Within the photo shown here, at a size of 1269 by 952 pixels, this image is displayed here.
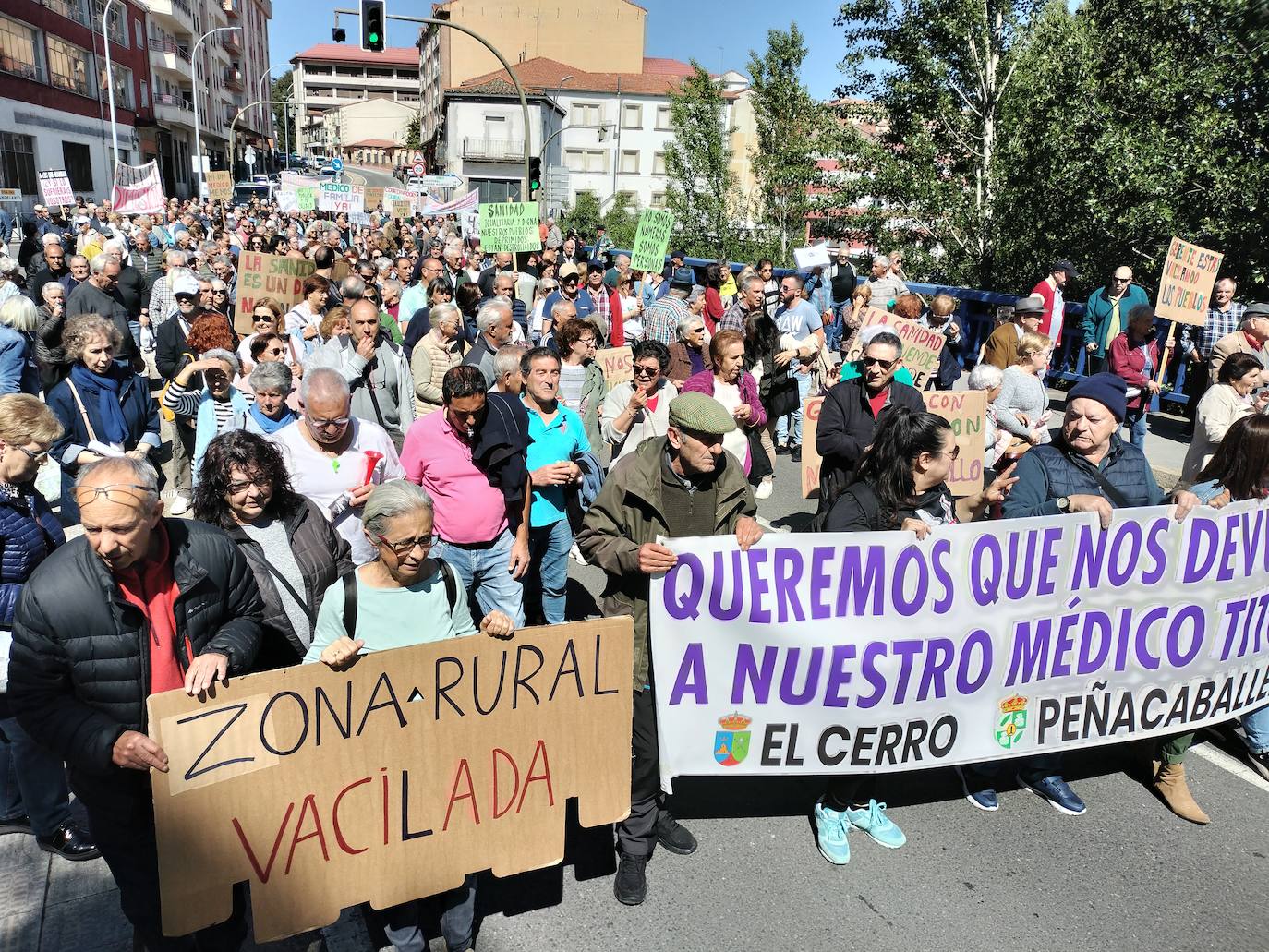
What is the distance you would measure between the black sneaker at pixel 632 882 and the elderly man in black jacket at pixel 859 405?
93.3 inches

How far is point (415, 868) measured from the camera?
10.3 ft

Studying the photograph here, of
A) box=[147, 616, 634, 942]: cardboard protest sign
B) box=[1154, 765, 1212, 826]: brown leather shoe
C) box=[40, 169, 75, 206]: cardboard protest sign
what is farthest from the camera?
box=[40, 169, 75, 206]: cardboard protest sign

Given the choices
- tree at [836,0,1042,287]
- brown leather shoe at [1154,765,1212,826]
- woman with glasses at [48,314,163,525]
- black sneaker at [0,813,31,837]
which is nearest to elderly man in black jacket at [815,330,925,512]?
brown leather shoe at [1154,765,1212,826]

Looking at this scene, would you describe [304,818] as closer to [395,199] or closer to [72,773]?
[72,773]

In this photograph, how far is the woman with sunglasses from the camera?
3.00 metres

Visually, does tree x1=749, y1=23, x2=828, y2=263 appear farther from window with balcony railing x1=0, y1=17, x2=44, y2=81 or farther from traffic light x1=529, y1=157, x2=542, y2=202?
window with balcony railing x1=0, y1=17, x2=44, y2=81

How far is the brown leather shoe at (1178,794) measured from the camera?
13.8ft

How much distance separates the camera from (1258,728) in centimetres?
454

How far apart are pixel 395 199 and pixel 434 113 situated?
69747 mm

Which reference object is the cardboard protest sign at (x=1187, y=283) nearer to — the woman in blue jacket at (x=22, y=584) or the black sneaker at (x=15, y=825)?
the woman in blue jacket at (x=22, y=584)

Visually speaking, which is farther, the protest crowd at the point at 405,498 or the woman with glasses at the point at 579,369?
the woman with glasses at the point at 579,369

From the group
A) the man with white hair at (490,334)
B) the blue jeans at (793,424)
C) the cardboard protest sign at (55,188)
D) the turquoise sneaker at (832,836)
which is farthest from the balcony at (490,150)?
the turquoise sneaker at (832,836)

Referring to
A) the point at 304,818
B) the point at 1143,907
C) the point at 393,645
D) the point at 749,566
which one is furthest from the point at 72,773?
the point at 1143,907

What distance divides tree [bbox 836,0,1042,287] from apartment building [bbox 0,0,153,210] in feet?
102
